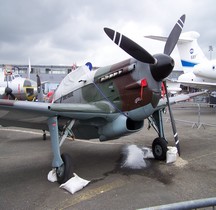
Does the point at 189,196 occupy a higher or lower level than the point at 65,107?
lower

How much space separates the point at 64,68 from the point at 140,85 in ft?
208

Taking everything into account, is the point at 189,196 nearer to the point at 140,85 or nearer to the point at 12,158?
the point at 140,85

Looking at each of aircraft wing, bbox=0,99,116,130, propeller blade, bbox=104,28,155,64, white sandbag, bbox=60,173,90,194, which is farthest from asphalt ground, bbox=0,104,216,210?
propeller blade, bbox=104,28,155,64

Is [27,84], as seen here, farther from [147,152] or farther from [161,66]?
[161,66]

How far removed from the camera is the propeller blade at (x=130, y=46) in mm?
3936

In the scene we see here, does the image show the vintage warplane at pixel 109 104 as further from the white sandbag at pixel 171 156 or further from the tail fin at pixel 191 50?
the tail fin at pixel 191 50

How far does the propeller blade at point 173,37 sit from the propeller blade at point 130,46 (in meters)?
0.95

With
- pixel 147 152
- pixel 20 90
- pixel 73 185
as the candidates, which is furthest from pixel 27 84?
pixel 73 185

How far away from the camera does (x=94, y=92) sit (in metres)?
4.91

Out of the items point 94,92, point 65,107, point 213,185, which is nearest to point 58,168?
point 65,107

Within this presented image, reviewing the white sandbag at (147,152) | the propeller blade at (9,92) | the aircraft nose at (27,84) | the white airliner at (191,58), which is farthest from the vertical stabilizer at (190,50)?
the white sandbag at (147,152)

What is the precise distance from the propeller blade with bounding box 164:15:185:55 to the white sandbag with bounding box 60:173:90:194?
299cm

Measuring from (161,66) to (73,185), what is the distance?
2.54 meters

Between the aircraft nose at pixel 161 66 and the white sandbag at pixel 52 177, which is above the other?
the aircraft nose at pixel 161 66
